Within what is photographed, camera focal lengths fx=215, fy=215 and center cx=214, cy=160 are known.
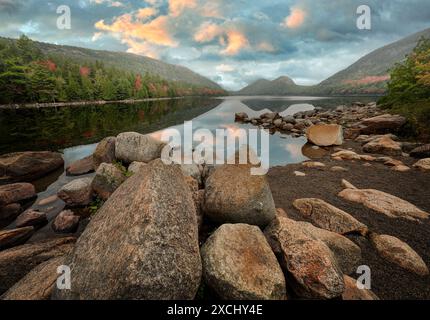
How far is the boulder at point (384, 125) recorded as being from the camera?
17.7 meters

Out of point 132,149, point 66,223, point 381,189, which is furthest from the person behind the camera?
point 132,149

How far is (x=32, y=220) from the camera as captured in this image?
708 cm

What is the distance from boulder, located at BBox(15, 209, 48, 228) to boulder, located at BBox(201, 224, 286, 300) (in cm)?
647

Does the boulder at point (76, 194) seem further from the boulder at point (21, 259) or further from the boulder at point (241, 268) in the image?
the boulder at point (241, 268)

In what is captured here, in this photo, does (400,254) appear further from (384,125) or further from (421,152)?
(384,125)

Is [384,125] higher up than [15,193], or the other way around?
[384,125]

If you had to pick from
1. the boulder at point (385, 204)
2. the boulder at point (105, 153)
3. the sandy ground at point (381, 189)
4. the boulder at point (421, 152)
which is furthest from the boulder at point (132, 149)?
the boulder at point (421, 152)

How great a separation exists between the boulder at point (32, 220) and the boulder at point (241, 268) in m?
6.47

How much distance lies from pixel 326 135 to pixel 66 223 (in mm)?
17886

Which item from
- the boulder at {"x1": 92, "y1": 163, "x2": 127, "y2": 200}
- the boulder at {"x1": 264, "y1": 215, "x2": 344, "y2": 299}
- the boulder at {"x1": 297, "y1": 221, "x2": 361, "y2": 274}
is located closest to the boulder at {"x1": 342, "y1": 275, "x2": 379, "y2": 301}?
the boulder at {"x1": 264, "y1": 215, "x2": 344, "y2": 299}

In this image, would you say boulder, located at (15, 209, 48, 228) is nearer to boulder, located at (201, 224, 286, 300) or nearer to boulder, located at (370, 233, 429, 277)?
boulder, located at (201, 224, 286, 300)

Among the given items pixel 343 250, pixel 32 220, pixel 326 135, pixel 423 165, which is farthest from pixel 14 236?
pixel 326 135
